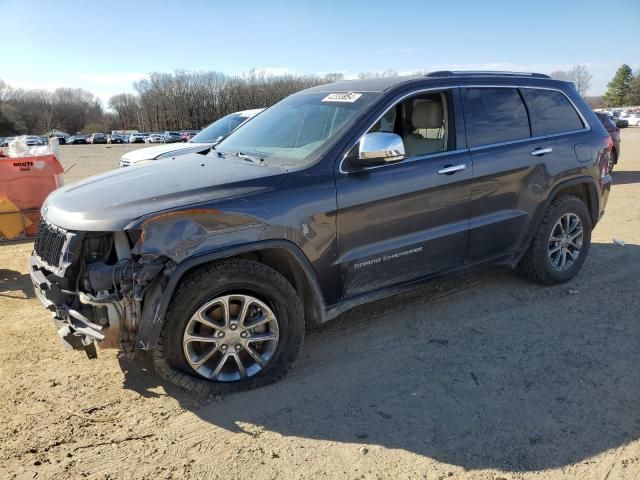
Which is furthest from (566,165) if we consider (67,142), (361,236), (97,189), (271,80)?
(271,80)

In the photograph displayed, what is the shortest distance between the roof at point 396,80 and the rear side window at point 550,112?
21 cm

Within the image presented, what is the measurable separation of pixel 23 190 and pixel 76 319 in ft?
18.2

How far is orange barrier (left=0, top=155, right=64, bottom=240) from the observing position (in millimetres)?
7379

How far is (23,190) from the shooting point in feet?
24.9

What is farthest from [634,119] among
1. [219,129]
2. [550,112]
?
[550,112]

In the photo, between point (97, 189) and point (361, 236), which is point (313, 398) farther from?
point (97, 189)

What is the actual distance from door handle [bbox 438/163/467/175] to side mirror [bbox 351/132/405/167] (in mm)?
546

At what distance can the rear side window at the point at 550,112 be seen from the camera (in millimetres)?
4711

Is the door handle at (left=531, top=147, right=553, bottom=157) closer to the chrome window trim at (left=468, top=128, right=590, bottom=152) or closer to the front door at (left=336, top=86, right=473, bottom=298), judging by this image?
the chrome window trim at (left=468, top=128, right=590, bottom=152)

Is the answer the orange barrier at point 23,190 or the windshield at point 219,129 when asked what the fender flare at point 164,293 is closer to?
the orange barrier at point 23,190

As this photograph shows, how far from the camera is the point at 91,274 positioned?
9.41 ft

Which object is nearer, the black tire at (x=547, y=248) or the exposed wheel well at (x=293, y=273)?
the exposed wheel well at (x=293, y=273)

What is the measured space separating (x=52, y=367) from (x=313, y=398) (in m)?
1.91

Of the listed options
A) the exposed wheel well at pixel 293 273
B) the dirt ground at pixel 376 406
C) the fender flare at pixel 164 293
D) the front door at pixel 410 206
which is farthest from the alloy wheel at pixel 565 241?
the fender flare at pixel 164 293
